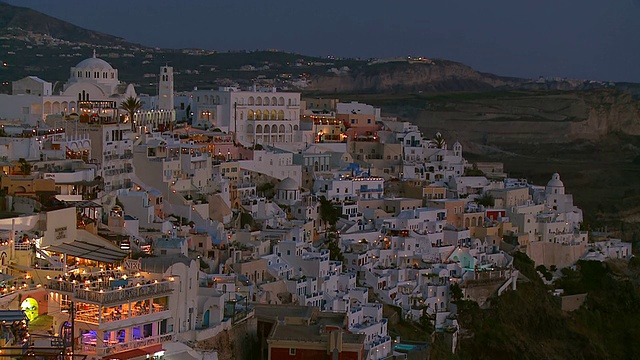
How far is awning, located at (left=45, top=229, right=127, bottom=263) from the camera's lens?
2427 cm

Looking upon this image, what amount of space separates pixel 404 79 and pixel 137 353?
10775 centimetres

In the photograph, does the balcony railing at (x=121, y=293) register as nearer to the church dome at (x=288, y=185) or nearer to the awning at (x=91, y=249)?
the awning at (x=91, y=249)

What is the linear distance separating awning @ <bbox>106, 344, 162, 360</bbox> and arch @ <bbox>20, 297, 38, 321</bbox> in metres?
1.89

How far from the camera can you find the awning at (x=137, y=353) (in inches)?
800

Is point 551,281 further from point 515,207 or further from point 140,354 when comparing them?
point 140,354

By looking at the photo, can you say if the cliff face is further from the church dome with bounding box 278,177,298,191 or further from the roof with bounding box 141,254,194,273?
the roof with bounding box 141,254,194,273

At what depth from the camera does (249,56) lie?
119125 millimetres

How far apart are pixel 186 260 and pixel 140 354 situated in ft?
9.51

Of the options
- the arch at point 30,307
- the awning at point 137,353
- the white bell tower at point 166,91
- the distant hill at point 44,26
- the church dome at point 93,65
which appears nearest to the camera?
the awning at point 137,353

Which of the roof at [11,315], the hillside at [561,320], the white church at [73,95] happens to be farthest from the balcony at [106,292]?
the white church at [73,95]

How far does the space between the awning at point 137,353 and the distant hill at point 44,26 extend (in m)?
93.6

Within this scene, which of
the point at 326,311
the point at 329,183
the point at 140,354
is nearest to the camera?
the point at 140,354

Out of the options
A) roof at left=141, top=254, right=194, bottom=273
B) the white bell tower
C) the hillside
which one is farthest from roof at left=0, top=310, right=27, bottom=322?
the white bell tower

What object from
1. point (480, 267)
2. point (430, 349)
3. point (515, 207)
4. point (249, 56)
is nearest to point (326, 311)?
point (430, 349)
